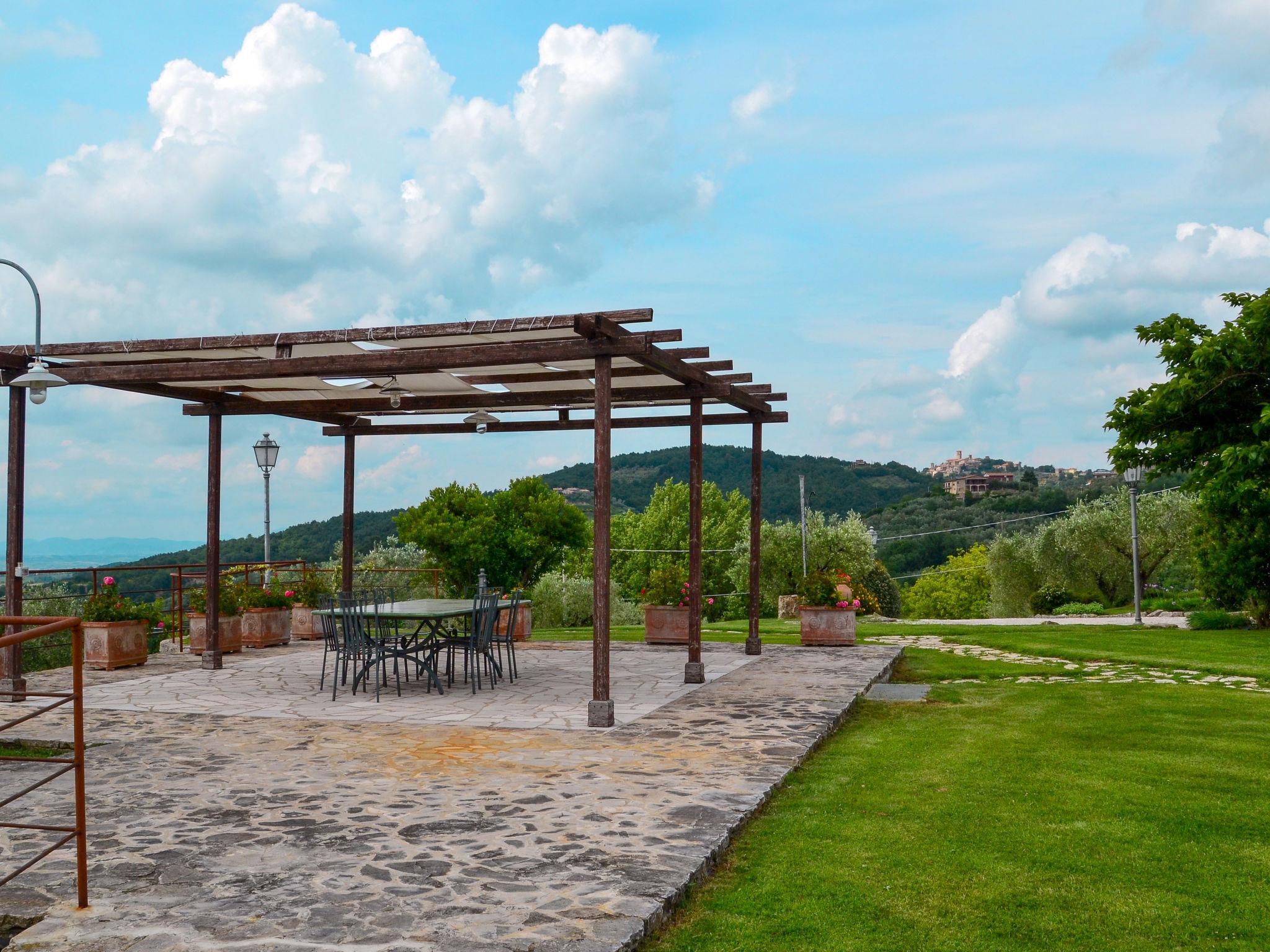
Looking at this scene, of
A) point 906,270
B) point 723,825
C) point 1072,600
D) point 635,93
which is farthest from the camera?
point 1072,600

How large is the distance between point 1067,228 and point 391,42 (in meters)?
9.21

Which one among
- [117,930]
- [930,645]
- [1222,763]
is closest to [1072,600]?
[930,645]

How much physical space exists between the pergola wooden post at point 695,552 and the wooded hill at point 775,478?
3197 centimetres

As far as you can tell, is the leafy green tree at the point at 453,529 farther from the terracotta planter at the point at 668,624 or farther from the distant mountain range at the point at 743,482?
the distant mountain range at the point at 743,482

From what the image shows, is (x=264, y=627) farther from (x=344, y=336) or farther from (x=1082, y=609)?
(x=1082, y=609)

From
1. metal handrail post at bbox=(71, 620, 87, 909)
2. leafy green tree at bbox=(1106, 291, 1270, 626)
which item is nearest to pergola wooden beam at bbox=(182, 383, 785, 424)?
leafy green tree at bbox=(1106, 291, 1270, 626)

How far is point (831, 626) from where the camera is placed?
12.3m

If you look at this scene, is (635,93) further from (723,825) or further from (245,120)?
(723,825)

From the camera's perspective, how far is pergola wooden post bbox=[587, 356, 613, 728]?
266 inches

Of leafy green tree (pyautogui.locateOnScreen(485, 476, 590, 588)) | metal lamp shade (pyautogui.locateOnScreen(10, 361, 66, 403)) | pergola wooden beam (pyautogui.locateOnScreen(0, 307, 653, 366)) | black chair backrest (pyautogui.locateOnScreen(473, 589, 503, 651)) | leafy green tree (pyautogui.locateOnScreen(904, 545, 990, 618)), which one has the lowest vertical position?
leafy green tree (pyautogui.locateOnScreen(904, 545, 990, 618))

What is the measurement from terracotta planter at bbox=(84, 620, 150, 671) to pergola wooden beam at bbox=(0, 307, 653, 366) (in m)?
3.19

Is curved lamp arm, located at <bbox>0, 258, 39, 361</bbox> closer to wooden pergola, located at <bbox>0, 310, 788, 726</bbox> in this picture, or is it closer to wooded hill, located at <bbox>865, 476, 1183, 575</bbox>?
wooden pergola, located at <bbox>0, 310, 788, 726</bbox>

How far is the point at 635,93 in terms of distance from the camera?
846cm

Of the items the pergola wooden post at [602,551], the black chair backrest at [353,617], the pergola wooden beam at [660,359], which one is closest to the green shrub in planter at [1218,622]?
the pergola wooden beam at [660,359]
